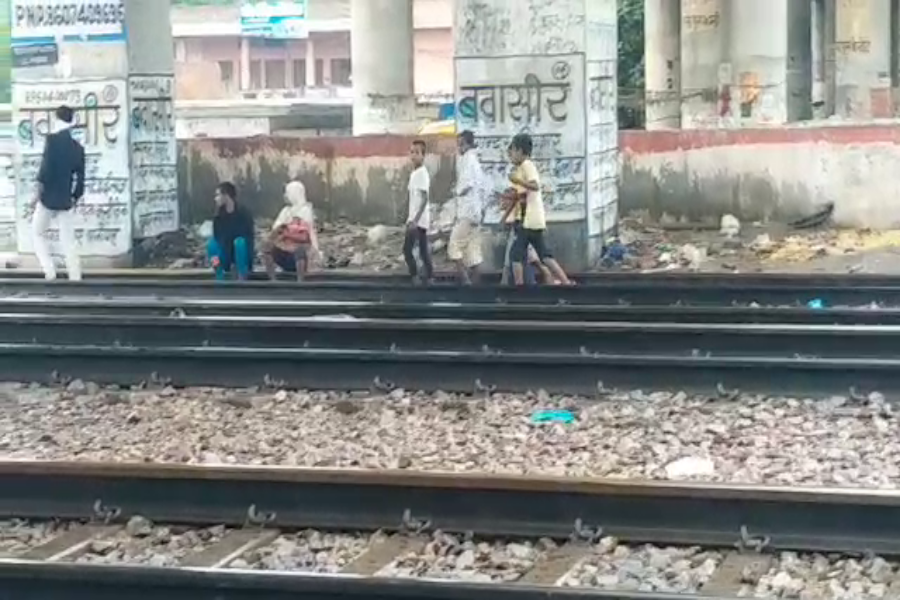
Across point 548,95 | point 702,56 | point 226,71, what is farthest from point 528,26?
point 226,71

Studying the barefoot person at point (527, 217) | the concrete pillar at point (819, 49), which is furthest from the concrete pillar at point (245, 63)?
the barefoot person at point (527, 217)

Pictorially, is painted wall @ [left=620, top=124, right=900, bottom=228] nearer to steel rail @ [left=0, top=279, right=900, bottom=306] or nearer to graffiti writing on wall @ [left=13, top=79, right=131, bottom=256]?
steel rail @ [left=0, top=279, right=900, bottom=306]

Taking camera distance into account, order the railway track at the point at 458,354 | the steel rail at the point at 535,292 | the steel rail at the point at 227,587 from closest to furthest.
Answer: the steel rail at the point at 227,587
the railway track at the point at 458,354
the steel rail at the point at 535,292

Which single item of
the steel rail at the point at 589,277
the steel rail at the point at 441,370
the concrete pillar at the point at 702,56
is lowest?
the steel rail at the point at 441,370

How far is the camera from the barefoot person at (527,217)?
15.6 meters

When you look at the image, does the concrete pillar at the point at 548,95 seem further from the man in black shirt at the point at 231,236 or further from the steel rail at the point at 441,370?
the steel rail at the point at 441,370

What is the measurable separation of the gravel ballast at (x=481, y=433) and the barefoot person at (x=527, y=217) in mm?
5133

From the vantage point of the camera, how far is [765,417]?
32.1 ft

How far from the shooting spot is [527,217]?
51.5 feet

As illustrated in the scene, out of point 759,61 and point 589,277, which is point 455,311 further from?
point 759,61

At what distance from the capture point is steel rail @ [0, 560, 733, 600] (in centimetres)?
598

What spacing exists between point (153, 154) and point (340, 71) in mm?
62102

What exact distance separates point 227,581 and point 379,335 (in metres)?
6.07

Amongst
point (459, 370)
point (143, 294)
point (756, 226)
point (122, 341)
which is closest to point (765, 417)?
point (459, 370)
